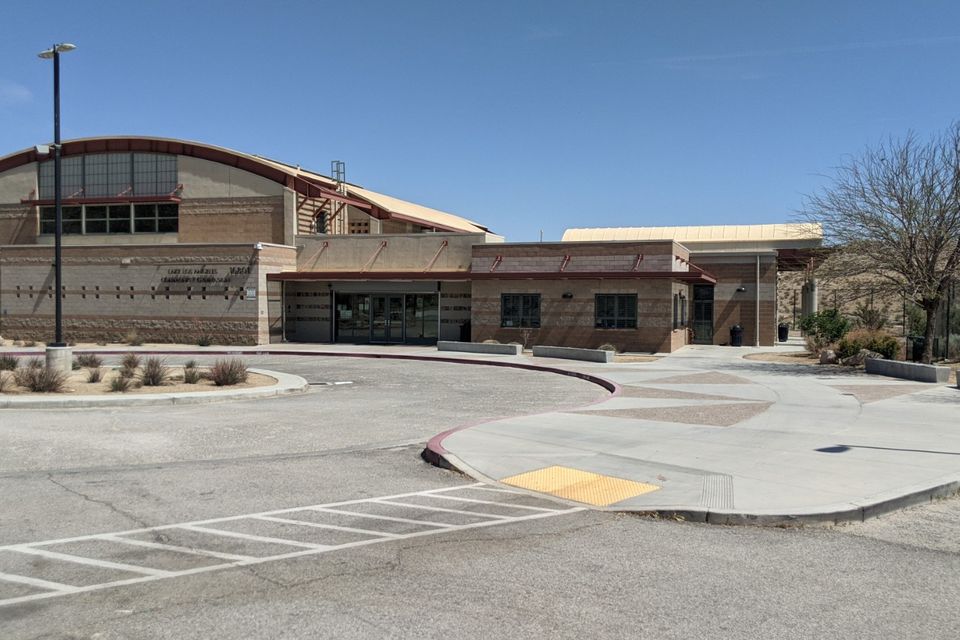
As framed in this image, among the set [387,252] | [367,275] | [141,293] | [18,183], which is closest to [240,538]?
[367,275]

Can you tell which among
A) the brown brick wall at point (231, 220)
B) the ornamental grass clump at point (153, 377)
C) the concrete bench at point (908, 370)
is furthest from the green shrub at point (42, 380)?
the concrete bench at point (908, 370)

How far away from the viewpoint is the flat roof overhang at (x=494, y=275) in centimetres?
3148

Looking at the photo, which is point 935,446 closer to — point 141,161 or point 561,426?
point 561,426

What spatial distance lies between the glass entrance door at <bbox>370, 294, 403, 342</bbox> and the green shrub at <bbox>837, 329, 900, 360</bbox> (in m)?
18.6

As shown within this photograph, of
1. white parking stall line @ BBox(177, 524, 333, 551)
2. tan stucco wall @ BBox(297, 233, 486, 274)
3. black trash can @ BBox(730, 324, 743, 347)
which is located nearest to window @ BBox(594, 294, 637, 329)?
tan stucco wall @ BBox(297, 233, 486, 274)

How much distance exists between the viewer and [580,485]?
9.12 m

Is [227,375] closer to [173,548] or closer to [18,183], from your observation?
[173,548]

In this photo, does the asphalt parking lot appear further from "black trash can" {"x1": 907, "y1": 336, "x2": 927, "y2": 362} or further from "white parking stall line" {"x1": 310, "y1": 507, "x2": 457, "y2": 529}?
"black trash can" {"x1": 907, "y1": 336, "x2": 927, "y2": 362}

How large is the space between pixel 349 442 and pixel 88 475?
371 cm

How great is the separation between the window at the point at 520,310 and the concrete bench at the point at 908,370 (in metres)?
13.5

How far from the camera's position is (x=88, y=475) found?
9820 mm

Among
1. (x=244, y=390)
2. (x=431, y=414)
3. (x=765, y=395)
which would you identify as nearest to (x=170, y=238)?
(x=244, y=390)

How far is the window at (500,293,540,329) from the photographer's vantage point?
110 ft

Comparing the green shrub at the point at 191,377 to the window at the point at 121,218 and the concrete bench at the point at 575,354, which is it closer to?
the concrete bench at the point at 575,354
